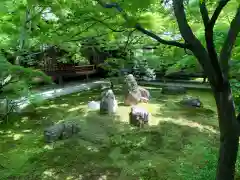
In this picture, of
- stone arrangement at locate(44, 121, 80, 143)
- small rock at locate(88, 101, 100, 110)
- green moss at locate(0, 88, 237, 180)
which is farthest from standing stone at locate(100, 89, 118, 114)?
stone arrangement at locate(44, 121, 80, 143)

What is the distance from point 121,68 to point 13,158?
1031 centimetres

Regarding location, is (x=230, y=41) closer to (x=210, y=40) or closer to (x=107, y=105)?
(x=210, y=40)

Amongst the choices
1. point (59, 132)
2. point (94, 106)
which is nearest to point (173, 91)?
point (94, 106)

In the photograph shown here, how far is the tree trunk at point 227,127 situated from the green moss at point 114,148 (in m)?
1.76

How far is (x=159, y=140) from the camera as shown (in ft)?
20.6

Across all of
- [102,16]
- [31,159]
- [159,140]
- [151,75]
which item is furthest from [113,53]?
[102,16]

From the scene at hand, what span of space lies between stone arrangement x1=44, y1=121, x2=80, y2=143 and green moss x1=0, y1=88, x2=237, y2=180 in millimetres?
217

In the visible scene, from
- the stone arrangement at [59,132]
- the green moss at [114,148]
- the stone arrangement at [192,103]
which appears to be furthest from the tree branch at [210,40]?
the stone arrangement at [192,103]

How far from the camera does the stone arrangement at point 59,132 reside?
6.17m

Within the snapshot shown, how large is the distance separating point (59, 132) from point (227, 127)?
4867 millimetres

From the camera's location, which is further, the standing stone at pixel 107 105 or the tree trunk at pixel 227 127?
the standing stone at pixel 107 105

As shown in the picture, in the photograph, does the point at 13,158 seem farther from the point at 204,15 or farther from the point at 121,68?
the point at 121,68

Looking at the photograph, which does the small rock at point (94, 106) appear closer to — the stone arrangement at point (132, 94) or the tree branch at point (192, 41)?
the stone arrangement at point (132, 94)

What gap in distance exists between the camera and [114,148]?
5.84m
